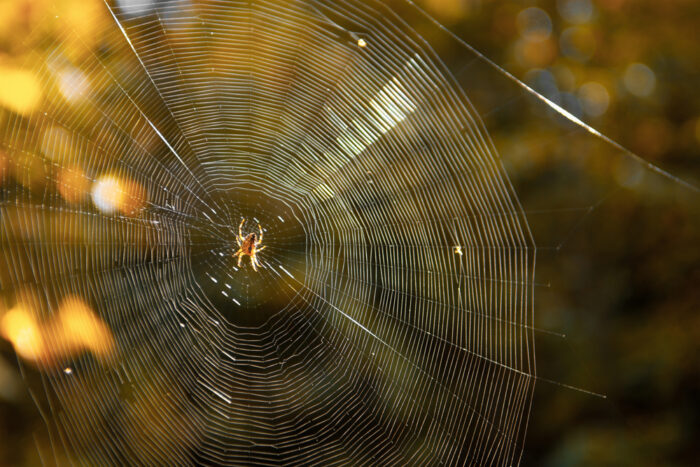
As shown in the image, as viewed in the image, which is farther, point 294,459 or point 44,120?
point 294,459

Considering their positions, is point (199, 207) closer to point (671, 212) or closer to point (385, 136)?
point (385, 136)

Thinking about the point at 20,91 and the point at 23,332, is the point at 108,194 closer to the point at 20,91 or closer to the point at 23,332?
the point at 20,91

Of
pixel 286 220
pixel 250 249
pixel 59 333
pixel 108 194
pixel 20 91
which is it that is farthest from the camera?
pixel 250 249

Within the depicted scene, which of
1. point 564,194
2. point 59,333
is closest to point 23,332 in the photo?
point 59,333

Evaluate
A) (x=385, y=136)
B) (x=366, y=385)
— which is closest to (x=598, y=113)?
(x=385, y=136)

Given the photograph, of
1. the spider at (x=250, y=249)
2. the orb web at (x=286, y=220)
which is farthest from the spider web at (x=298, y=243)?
the spider at (x=250, y=249)

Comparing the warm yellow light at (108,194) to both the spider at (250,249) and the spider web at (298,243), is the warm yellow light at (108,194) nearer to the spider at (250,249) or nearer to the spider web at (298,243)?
the spider web at (298,243)
